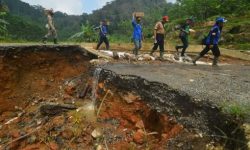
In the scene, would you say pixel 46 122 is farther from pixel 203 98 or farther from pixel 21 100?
pixel 203 98

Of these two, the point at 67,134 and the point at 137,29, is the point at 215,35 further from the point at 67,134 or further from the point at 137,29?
the point at 67,134

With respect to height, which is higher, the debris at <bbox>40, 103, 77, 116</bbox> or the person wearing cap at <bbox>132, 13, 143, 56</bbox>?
the person wearing cap at <bbox>132, 13, 143, 56</bbox>

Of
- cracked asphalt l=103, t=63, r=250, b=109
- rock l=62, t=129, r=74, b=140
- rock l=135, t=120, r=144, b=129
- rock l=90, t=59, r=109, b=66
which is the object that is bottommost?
rock l=62, t=129, r=74, b=140

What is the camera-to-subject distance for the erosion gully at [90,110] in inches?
258

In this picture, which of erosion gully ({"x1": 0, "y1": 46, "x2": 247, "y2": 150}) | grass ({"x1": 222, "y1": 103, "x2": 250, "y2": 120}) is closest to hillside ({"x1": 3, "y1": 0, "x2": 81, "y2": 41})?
erosion gully ({"x1": 0, "y1": 46, "x2": 247, "y2": 150})

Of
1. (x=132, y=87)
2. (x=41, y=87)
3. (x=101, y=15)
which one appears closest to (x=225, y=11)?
(x=41, y=87)

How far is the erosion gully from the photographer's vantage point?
655 cm

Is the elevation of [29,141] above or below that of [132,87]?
below

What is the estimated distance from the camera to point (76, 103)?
10.2 meters

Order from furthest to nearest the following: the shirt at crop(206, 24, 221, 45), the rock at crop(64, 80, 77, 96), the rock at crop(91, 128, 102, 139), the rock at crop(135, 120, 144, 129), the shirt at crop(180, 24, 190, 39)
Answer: the shirt at crop(180, 24, 190, 39)
the shirt at crop(206, 24, 221, 45)
the rock at crop(64, 80, 77, 96)
the rock at crop(91, 128, 102, 139)
the rock at crop(135, 120, 144, 129)

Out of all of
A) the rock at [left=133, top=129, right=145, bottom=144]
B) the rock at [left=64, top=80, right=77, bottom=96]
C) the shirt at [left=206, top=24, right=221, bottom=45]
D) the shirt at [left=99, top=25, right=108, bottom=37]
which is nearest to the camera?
the rock at [left=133, top=129, right=145, bottom=144]

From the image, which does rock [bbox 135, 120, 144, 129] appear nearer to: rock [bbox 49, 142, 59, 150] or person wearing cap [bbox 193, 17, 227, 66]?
rock [bbox 49, 142, 59, 150]

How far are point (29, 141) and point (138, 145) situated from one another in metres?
2.90

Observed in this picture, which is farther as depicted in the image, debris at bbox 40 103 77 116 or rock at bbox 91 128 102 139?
debris at bbox 40 103 77 116
